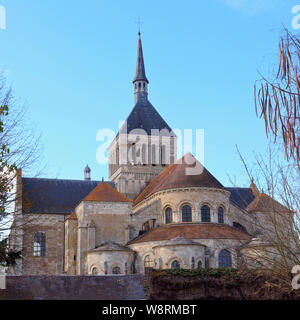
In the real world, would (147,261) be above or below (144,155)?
below

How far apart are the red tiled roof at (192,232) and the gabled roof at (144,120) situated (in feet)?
55.3

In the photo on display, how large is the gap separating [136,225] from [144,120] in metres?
16.2

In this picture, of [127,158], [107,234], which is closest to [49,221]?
[107,234]

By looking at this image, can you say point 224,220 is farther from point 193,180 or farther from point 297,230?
point 297,230

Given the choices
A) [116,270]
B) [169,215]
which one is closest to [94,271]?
[116,270]

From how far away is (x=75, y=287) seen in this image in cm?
2575

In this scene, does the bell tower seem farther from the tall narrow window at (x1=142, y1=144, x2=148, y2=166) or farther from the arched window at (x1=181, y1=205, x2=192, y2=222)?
the arched window at (x1=181, y1=205, x2=192, y2=222)

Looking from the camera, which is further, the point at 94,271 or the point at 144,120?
the point at 144,120

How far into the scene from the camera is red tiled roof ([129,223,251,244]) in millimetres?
32938

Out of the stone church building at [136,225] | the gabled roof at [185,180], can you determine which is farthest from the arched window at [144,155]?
the gabled roof at [185,180]

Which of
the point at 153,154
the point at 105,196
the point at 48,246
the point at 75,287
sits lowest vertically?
the point at 75,287

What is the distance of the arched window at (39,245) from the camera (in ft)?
135

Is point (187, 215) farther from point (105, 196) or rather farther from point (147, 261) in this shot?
point (105, 196)

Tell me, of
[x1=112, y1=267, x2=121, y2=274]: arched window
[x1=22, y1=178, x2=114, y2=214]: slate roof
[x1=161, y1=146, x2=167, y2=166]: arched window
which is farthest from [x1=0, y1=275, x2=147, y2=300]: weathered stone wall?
[x1=161, y1=146, x2=167, y2=166]: arched window
